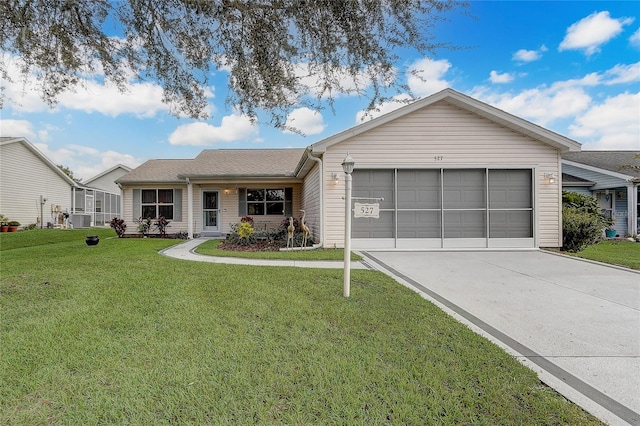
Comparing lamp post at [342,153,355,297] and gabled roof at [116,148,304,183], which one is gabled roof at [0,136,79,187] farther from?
lamp post at [342,153,355,297]

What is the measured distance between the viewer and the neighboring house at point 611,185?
44.7 feet

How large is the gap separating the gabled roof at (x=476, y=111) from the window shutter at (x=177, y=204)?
8.53 metres

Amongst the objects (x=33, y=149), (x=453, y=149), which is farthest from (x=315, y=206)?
(x=33, y=149)

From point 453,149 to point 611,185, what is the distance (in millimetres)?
10868

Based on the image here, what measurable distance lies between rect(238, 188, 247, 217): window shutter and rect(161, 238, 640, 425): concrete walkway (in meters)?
6.49

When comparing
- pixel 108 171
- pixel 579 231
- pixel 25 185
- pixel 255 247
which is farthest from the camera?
pixel 108 171

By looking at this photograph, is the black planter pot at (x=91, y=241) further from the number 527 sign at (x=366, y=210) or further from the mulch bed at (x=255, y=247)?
the number 527 sign at (x=366, y=210)

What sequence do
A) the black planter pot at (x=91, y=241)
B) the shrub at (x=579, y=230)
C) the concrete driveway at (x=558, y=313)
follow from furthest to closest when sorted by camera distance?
the black planter pot at (x=91, y=241) → the shrub at (x=579, y=230) → the concrete driveway at (x=558, y=313)

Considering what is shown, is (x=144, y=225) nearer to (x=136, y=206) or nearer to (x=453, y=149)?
(x=136, y=206)

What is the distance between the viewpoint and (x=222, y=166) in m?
14.0

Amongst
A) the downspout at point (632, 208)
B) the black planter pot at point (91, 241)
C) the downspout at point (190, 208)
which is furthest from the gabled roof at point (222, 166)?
the downspout at point (632, 208)

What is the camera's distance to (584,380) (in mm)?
2312

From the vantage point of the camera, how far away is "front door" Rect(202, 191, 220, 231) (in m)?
14.0

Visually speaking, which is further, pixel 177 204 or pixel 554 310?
pixel 177 204
